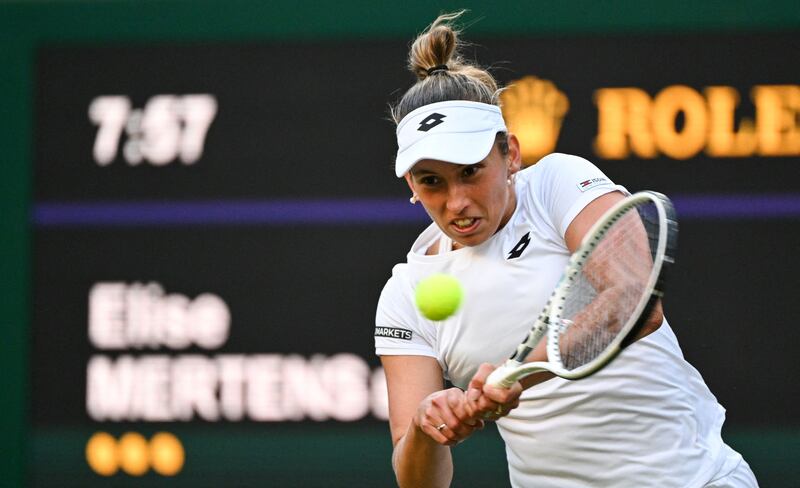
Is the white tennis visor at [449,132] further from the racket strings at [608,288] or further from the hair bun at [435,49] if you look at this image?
the racket strings at [608,288]

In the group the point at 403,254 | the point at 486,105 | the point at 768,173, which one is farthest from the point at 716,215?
the point at 486,105

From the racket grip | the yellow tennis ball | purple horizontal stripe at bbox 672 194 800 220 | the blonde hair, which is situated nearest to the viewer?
the racket grip

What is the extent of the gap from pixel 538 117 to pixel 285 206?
3.19 feet

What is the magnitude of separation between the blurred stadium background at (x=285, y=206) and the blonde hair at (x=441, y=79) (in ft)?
6.28

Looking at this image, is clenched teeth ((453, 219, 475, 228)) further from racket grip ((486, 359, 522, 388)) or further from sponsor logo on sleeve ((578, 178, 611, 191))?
racket grip ((486, 359, 522, 388))

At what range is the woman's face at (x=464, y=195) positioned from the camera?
2529mm

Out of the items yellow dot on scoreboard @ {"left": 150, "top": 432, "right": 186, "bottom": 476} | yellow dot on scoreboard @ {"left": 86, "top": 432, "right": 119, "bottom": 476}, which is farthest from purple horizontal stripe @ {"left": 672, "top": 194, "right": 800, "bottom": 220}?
yellow dot on scoreboard @ {"left": 86, "top": 432, "right": 119, "bottom": 476}

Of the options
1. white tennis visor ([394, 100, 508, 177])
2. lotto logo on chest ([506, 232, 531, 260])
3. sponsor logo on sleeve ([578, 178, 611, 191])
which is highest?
white tennis visor ([394, 100, 508, 177])

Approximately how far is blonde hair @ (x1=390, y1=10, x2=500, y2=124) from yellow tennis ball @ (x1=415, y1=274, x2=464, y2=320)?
422 mm

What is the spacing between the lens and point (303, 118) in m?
4.77

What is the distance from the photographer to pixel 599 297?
237 cm

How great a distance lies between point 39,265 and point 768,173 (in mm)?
2683

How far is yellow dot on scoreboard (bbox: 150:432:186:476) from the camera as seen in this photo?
473 cm

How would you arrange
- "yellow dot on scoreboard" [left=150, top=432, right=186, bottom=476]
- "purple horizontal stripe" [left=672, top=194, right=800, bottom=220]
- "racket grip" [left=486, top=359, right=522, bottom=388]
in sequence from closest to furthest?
"racket grip" [left=486, top=359, right=522, bottom=388] → "purple horizontal stripe" [left=672, top=194, right=800, bottom=220] → "yellow dot on scoreboard" [left=150, top=432, right=186, bottom=476]
